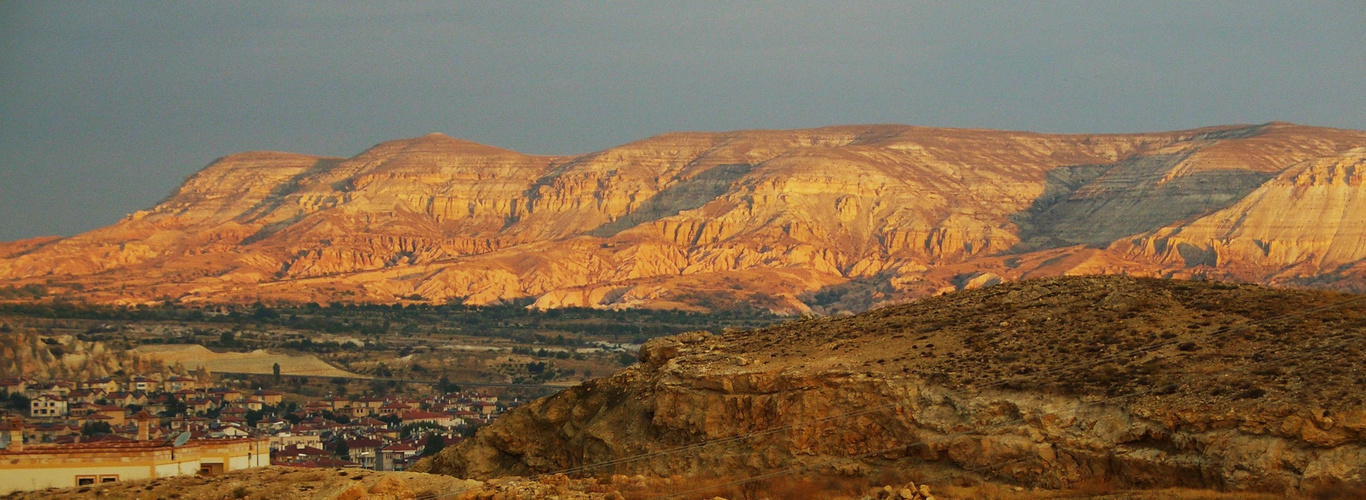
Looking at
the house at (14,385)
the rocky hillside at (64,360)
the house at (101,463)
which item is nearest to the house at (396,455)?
the house at (101,463)

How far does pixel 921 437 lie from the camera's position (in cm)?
2353

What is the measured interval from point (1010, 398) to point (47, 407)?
254 feet

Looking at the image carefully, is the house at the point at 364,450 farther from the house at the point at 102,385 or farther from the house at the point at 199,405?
the house at the point at 102,385

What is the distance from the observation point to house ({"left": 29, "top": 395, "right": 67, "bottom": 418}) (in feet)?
290

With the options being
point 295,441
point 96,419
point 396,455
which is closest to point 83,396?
point 96,419

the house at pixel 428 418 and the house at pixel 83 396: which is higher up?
the house at pixel 83 396

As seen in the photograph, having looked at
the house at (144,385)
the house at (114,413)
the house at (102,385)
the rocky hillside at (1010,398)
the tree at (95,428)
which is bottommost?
the house at (144,385)

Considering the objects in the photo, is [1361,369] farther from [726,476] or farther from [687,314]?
[687,314]

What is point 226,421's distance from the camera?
268 feet

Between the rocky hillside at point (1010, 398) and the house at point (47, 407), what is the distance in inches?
2574

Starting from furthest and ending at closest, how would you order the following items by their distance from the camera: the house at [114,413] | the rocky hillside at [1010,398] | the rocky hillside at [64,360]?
1. the rocky hillside at [64,360]
2. the house at [114,413]
3. the rocky hillside at [1010,398]

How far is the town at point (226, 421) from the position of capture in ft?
109

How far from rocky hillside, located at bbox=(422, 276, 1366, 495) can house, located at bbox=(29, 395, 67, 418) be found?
6538cm

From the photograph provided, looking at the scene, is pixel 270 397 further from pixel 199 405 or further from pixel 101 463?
pixel 101 463
